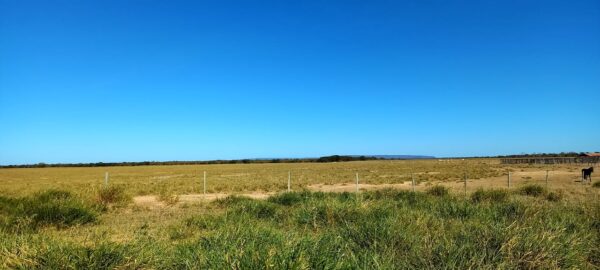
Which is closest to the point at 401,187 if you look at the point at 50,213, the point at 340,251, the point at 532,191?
the point at 532,191

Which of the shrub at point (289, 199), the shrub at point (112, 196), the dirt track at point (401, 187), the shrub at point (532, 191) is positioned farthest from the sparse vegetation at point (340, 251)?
the shrub at point (532, 191)

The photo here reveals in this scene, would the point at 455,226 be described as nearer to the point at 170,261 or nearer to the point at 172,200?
the point at 170,261

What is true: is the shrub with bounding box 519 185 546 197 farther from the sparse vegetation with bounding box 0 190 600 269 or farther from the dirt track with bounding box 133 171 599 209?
the sparse vegetation with bounding box 0 190 600 269

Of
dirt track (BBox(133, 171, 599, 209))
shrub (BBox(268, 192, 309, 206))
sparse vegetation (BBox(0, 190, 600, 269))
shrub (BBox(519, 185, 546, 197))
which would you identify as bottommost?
dirt track (BBox(133, 171, 599, 209))

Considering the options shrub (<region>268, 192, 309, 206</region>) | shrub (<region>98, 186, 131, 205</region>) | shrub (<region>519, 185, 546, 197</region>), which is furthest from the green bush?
shrub (<region>519, 185, 546, 197</region>)

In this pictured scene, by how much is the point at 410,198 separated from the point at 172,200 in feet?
36.0

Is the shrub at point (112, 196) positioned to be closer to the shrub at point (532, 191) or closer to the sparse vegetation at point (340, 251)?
the sparse vegetation at point (340, 251)

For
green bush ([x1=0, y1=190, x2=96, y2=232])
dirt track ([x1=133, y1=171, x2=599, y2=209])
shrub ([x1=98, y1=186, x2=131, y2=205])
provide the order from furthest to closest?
dirt track ([x1=133, y1=171, x2=599, y2=209]), shrub ([x1=98, y1=186, x2=131, y2=205]), green bush ([x1=0, y1=190, x2=96, y2=232])

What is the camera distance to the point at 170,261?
5328 mm

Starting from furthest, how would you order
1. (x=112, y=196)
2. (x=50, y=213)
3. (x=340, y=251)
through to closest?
(x=112, y=196) → (x=50, y=213) → (x=340, y=251)

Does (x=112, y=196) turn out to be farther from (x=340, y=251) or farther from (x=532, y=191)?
(x=532, y=191)

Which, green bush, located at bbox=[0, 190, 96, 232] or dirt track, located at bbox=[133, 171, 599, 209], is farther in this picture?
dirt track, located at bbox=[133, 171, 599, 209]

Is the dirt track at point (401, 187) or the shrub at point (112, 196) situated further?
the dirt track at point (401, 187)

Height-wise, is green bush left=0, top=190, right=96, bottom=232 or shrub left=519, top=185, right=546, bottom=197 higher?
green bush left=0, top=190, right=96, bottom=232
